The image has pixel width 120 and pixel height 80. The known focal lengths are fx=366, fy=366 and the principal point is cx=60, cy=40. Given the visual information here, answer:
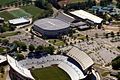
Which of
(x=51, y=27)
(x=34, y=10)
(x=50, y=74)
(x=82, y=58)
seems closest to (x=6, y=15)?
(x=34, y=10)

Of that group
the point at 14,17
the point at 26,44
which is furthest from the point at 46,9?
the point at 26,44

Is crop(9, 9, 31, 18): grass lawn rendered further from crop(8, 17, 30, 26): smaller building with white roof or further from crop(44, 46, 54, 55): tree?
crop(44, 46, 54, 55): tree

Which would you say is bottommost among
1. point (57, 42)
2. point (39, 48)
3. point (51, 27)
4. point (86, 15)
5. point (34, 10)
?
point (57, 42)

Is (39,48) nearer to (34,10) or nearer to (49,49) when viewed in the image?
(49,49)

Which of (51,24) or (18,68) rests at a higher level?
(51,24)

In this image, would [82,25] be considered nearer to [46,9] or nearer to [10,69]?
[46,9]

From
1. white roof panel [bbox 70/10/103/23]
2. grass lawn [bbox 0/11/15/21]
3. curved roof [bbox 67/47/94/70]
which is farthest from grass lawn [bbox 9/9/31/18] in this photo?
curved roof [bbox 67/47/94/70]
